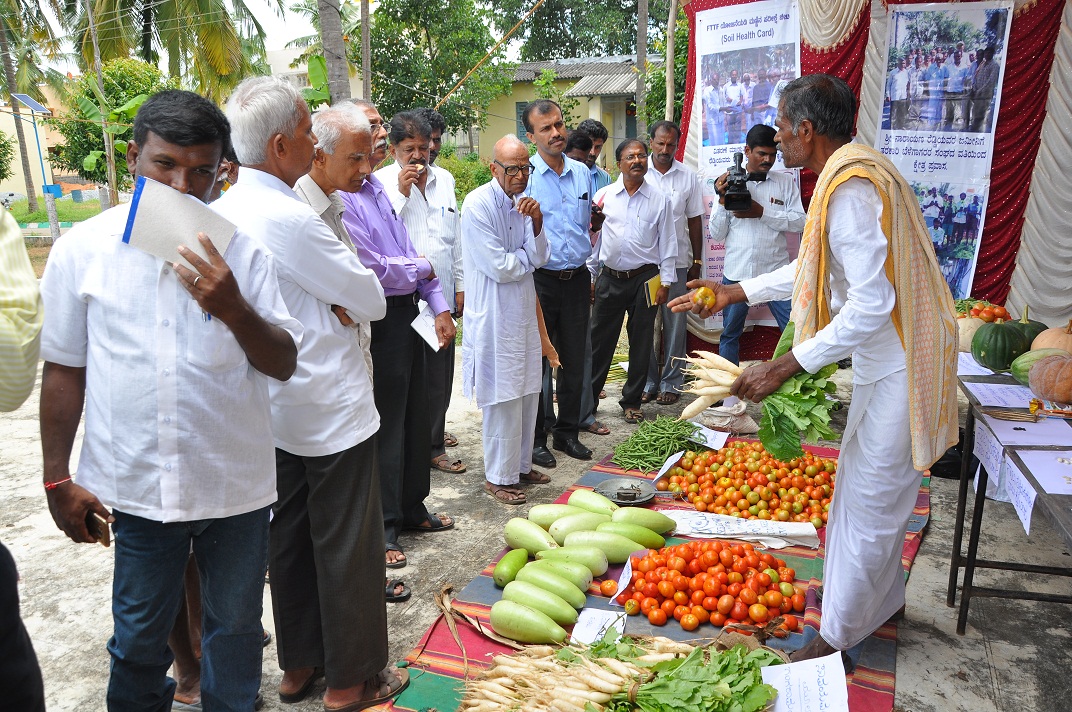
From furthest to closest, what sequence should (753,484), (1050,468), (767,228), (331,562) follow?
(767,228), (753,484), (331,562), (1050,468)

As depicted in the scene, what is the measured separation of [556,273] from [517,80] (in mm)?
25653

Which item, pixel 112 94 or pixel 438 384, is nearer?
pixel 438 384

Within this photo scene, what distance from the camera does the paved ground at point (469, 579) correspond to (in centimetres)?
296

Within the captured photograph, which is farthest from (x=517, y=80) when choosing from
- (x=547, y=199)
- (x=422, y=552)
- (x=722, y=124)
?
(x=422, y=552)

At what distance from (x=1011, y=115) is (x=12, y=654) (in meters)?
6.77

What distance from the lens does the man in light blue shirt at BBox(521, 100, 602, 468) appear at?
5367 millimetres

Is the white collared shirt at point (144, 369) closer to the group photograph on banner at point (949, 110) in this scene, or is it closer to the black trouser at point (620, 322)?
the black trouser at point (620, 322)

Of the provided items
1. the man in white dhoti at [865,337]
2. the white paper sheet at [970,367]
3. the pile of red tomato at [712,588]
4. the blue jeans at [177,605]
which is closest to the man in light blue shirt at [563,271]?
the pile of red tomato at [712,588]

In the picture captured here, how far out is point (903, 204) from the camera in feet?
8.76

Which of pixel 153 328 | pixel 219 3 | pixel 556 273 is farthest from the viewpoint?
pixel 219 3

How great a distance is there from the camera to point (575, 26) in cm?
3192

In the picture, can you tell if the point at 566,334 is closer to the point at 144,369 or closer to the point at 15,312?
the point at 144,369

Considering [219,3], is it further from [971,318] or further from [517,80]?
[971,318]

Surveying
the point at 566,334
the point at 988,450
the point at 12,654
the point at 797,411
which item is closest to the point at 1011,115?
the point at 566,334
